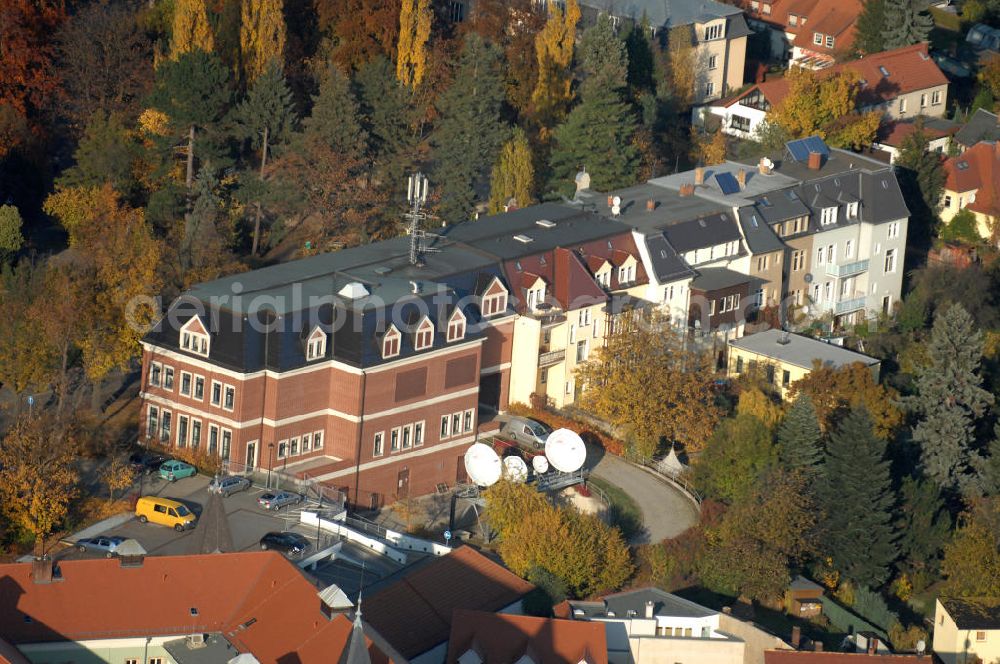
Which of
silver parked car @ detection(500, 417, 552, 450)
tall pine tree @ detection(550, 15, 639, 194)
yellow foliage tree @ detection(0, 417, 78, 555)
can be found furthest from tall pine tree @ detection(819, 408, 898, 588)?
yellow foliage tree @ detection(0, 417, 78, 555)

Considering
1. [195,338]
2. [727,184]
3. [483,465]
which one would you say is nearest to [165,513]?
[195,338]

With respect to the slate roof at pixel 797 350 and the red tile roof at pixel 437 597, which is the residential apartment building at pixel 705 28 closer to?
the slate roof at pixel 797 350

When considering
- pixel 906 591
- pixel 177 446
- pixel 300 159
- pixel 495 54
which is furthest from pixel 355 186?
pixel 906 591

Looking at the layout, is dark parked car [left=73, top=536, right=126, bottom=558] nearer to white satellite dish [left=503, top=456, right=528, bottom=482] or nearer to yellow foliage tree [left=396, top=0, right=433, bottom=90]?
white satellite dish [left=503, top=456, right=528, bottom=482]

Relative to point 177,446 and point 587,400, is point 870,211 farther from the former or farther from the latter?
point 177,446

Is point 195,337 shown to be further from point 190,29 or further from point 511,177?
point 190,29

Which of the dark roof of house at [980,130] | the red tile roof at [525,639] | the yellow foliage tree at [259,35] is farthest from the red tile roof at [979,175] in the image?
the red tile roof at [525,639]
